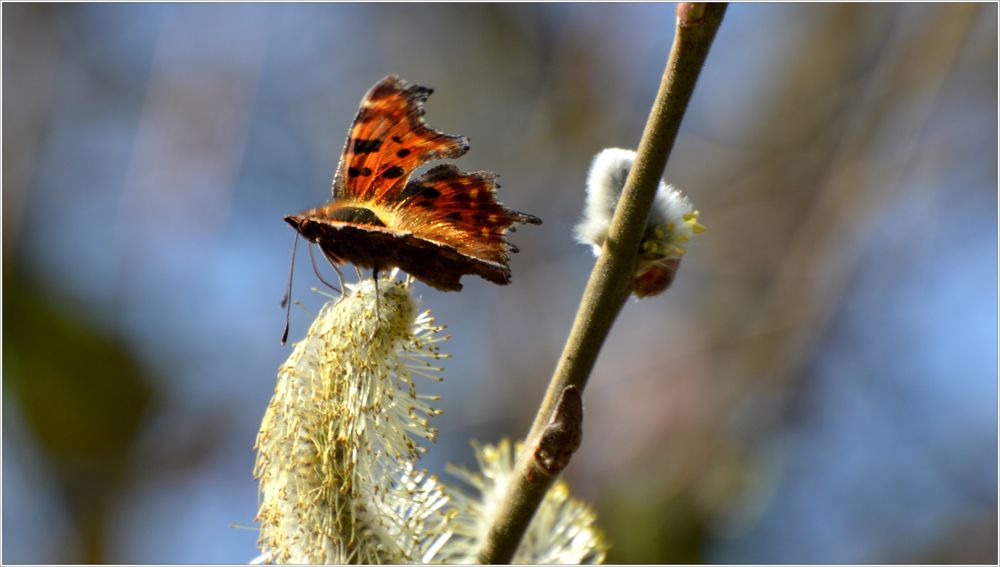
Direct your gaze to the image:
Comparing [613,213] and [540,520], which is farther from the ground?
[613,213]

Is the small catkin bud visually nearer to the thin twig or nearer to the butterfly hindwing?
the thin twig

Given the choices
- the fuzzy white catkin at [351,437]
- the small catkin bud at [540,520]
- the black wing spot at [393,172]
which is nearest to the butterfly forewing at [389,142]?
the black wing spot at [393,172]

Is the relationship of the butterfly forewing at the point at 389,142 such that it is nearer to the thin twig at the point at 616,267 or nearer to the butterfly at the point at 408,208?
the butterfly at the point at 408,208

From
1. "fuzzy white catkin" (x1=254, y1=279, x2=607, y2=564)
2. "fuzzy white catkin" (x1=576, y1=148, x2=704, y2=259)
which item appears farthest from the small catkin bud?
"fuzzy white catkin" (x1=576, y1=148, x2=704, y2=259)

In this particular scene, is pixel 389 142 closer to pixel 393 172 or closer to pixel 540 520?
pixel 393 172

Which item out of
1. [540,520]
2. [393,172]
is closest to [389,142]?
[393,172]

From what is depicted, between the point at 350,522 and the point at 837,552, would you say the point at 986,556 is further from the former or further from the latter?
the point at 350,522
